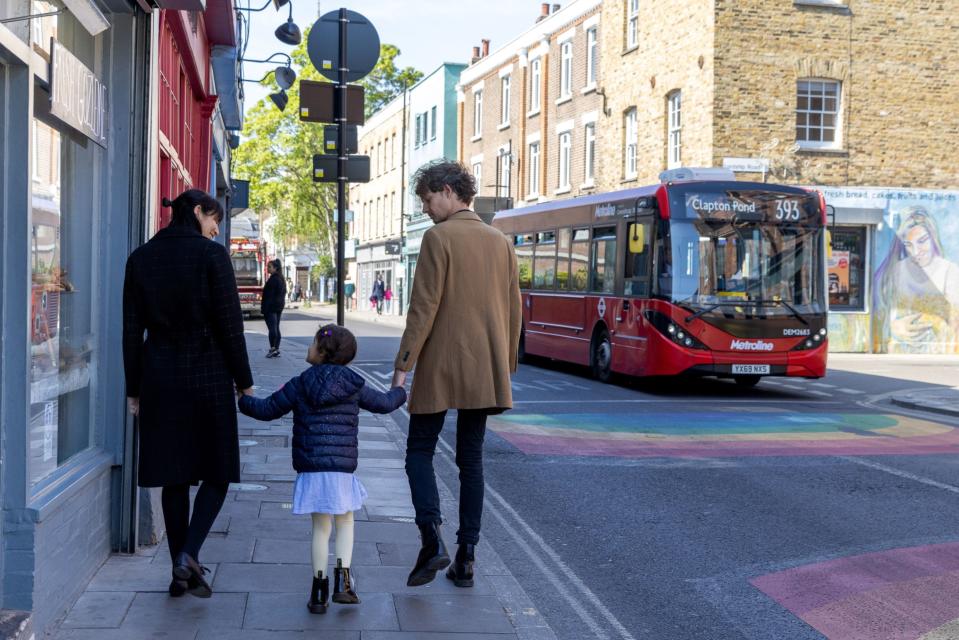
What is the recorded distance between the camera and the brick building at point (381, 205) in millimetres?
60656

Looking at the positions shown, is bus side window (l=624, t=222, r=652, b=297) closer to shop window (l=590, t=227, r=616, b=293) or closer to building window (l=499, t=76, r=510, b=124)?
shop window (l=590, t=227, r=616, b=293)

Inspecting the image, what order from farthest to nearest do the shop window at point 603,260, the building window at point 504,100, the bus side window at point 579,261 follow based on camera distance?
the building window at point 504,100 → the bus side window at point 579,261 → the shop window at point 603,260

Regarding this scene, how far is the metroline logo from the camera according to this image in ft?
53.0

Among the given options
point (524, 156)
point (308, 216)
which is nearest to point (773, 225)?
point (524, 156)

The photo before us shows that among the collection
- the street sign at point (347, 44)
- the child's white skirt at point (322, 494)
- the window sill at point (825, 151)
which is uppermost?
the window sill at point (825, 151)

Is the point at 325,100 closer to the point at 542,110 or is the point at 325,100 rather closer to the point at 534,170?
the point at 542,110

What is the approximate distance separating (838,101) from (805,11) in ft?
7.18

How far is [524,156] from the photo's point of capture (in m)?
41.1

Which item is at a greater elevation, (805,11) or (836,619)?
(805,11)

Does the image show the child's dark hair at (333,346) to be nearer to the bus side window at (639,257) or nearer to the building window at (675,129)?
the bus side window at (639,257)

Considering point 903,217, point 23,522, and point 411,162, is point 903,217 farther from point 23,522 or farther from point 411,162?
point 411,162

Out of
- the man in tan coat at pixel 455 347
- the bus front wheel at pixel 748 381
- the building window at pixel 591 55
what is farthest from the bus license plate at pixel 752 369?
the building window at pixel 591 55

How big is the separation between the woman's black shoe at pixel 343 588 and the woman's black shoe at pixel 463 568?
604 mm

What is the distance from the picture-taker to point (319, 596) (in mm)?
5172
